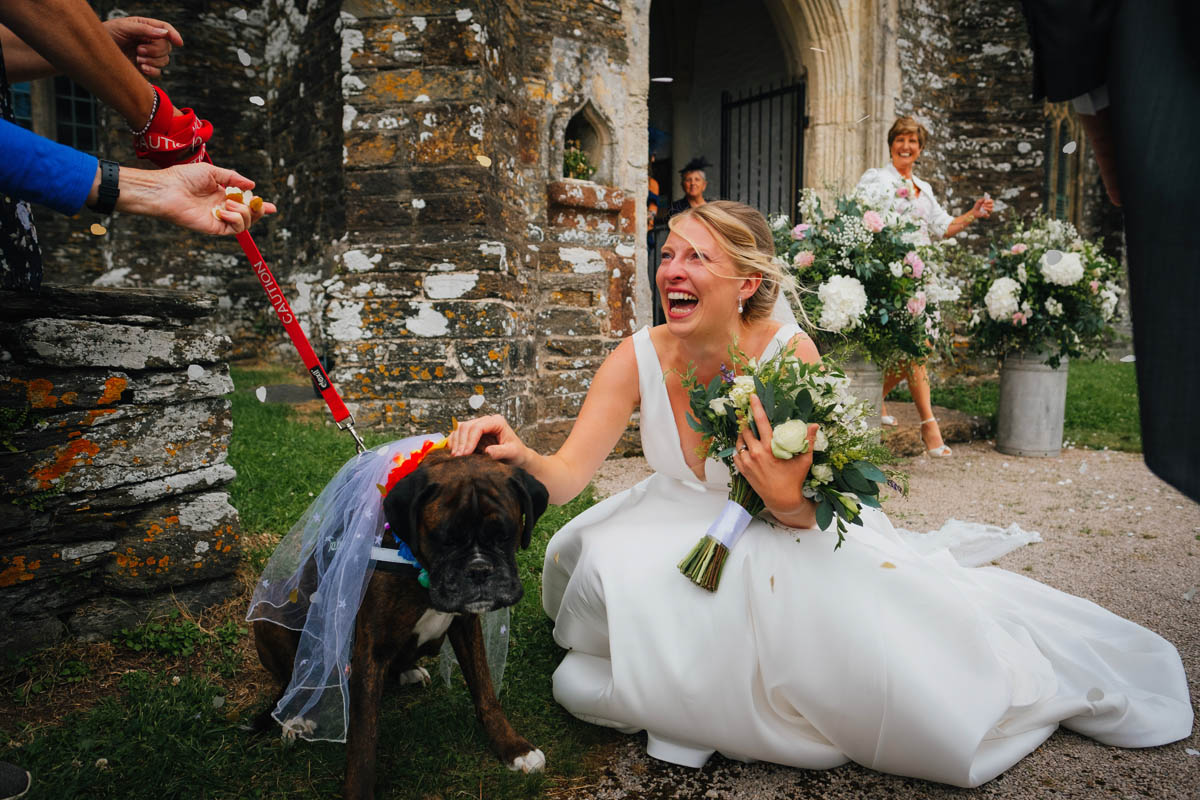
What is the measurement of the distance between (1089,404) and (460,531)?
28.4 ft

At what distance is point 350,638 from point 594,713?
849 millimetres

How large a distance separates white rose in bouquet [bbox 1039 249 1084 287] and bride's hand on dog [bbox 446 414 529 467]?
5.65 meters

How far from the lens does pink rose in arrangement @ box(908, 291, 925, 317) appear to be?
545 cm

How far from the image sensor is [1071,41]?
1.27 meters

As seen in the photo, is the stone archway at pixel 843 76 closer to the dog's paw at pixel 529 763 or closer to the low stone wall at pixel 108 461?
the low stone wall at pixel 108 461

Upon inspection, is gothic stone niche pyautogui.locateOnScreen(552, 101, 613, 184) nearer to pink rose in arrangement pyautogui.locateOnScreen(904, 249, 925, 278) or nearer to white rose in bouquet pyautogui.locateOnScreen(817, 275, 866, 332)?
white rose in bouquet pyautogui.locateOnScreen(817, 275, 866, 332)

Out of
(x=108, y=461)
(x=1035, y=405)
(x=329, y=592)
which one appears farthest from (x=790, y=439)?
(x=1035, y=405)

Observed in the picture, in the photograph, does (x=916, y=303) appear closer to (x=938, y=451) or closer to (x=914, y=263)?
(x=914, y=263)

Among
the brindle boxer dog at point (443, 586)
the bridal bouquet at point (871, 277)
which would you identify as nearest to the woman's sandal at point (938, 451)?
the bridal bouquet at point (871, 277)

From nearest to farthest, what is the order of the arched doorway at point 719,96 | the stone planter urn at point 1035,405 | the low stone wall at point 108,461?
the low stone wall at point 108,461 → the stone planter urn at point 1035,405 → the arched doorway at point 719,96

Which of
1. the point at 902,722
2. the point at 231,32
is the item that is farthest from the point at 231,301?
the point at 902,722

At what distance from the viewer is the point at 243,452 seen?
4.66 metres

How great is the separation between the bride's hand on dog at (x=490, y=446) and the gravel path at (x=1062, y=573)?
97 centimetres

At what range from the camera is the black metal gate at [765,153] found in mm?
9344
